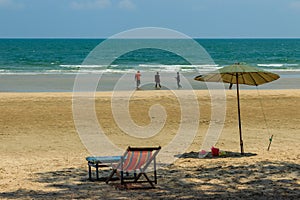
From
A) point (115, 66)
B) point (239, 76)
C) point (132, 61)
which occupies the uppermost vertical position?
point (132, 61)

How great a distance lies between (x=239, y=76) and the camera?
11.4 metres

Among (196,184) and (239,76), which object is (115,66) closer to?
(239,76)

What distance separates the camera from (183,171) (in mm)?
9031

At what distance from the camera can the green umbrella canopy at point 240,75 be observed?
413 inches

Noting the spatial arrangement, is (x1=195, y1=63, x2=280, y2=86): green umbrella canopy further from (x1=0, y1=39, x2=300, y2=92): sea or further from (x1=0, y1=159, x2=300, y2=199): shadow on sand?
(x1=0, y1=159, x2=300, y2=199): shadow on sand

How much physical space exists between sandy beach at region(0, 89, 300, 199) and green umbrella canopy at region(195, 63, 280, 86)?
150 cm

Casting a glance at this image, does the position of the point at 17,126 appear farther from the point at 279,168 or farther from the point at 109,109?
the point at 279,168

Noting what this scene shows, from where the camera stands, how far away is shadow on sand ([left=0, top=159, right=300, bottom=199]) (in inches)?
288

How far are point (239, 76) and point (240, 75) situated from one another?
0.05m

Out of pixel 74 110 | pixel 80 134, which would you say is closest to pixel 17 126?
pixel 80 134

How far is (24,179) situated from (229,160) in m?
3.77

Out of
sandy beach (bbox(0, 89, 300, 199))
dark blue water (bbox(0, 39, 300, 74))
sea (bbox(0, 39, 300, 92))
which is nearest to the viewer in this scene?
sandy beach (bbox(0, 89, 300, 199))

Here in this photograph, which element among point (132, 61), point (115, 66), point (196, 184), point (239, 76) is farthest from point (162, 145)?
point (132, 61)

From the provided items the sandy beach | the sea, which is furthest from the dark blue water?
the sandy beach
